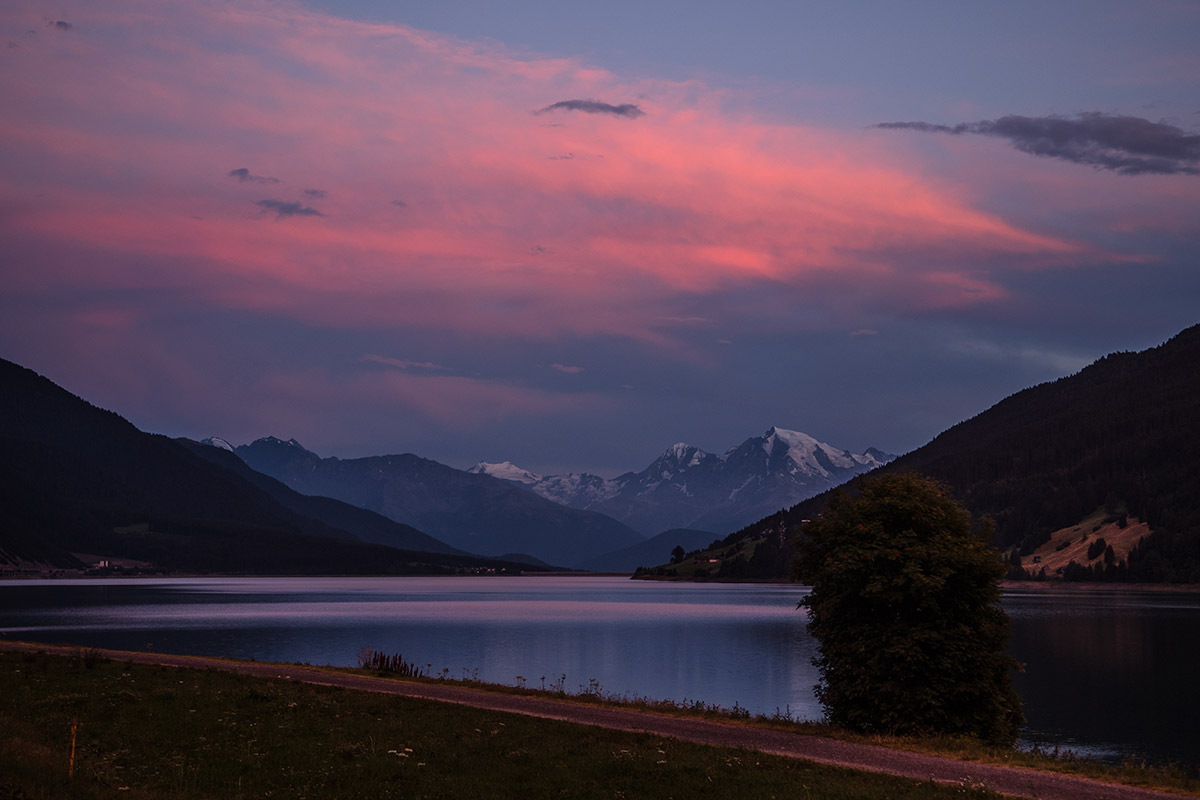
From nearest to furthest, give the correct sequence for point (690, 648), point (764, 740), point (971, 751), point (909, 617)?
point (971, 751) → point (764, 740) → point (909, 617) → point (690, 648)

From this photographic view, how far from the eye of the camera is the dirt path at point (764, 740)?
25.3m

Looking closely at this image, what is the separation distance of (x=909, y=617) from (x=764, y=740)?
9.53m

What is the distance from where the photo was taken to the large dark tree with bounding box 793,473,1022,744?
36.5m

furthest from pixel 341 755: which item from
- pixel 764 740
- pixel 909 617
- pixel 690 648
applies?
pixel 690 648

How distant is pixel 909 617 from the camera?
3831cm

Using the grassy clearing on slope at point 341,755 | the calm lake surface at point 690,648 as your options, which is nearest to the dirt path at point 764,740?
the grassy clearing on slope at point 341,755

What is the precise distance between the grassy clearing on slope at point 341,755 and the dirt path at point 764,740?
1.75 meters

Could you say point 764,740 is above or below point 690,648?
above

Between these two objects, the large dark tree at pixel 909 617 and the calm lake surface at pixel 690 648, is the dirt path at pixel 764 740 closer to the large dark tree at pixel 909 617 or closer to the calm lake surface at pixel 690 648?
the large dark tree at pixel 909 617

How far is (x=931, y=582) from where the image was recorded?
1435 inches

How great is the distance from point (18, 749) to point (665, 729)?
18.3 m

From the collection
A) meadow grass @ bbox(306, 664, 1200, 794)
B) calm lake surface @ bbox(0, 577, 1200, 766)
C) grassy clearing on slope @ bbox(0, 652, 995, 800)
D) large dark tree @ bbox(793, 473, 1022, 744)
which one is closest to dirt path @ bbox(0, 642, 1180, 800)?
meadow grass @ bbox(306, 664, 1200, 794)

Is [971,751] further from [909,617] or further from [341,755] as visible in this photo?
[341,755]

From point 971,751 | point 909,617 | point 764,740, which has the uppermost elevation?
point 909,617
